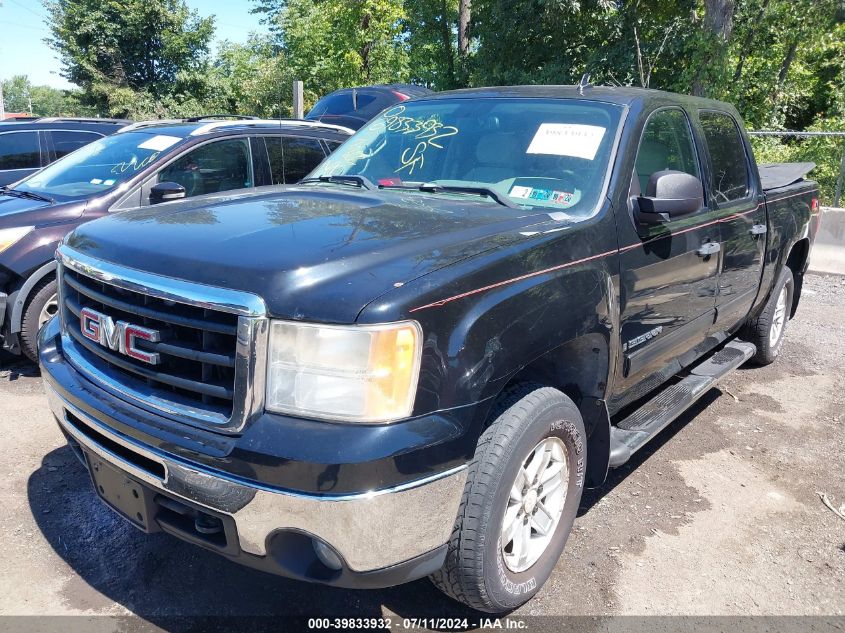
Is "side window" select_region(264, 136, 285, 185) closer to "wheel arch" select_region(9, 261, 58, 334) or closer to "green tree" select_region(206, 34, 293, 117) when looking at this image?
"wheel arch" select_region(9, 261, 58, 334)

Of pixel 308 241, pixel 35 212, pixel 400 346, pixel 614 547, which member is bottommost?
pixel 614 547

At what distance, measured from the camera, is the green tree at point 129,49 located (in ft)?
98.7

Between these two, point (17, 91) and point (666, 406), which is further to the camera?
point (17, 91)

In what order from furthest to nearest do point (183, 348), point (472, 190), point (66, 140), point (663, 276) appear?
1. point (66, 140)
2. point (663, 276)
3. point (472, 190)
4. point (183, 348)

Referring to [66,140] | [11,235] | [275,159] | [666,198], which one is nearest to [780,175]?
[666,198]

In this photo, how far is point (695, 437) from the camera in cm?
444

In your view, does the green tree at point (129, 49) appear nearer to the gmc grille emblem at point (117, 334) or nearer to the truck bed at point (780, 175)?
the truck bed at point (780, 175)

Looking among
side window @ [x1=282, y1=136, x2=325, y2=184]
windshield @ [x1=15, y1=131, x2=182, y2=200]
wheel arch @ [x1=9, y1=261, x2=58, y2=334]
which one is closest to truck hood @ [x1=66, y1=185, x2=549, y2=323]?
wheel arch @ [x1=9, y1=261, x2=58, y2=334]

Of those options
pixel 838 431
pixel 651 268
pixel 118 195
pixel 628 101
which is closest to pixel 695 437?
pixel 838 431

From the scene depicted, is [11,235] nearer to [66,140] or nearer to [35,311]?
[35,311]

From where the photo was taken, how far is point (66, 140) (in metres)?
8.88

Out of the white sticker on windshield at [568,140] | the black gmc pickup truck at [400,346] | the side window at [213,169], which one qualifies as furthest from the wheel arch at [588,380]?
the side window at [213,169]

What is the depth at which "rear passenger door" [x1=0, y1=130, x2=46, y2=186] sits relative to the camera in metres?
8.44

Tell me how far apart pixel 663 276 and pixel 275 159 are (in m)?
3.86
